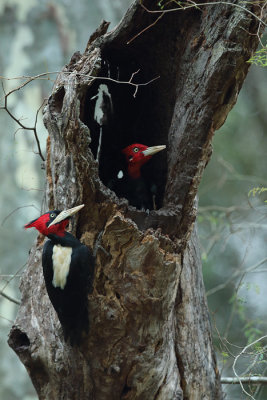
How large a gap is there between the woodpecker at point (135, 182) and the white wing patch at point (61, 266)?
0.86m

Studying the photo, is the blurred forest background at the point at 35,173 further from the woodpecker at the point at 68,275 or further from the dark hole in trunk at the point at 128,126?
the woodpecker at the point at 68,275

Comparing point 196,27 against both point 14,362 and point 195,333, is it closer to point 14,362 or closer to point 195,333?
point 195,333

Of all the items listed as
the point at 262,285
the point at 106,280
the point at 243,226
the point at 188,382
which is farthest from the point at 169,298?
the point at 262,285

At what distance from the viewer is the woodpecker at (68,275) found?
2949 millimetres

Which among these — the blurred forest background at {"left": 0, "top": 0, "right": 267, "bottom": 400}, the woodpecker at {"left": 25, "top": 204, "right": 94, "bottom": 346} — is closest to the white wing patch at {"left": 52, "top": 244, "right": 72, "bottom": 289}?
the woodpecker at {"left": 25, "top": 204, "right": 94, "bottom": 346}

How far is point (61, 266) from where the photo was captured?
2.97 meters

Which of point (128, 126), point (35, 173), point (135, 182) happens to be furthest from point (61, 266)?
point (35, 173)

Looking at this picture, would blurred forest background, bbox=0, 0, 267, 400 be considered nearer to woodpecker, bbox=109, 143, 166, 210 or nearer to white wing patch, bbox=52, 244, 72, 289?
woodpecker, bbox=109, 143, 166, 210

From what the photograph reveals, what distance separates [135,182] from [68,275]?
1.15 metres

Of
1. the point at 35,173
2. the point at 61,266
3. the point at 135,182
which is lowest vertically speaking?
the point at 61,266

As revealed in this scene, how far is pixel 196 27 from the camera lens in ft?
10.9

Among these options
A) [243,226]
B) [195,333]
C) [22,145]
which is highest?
[22,145]

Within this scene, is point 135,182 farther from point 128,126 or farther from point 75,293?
point 75,293

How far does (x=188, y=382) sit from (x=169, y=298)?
59 cm
